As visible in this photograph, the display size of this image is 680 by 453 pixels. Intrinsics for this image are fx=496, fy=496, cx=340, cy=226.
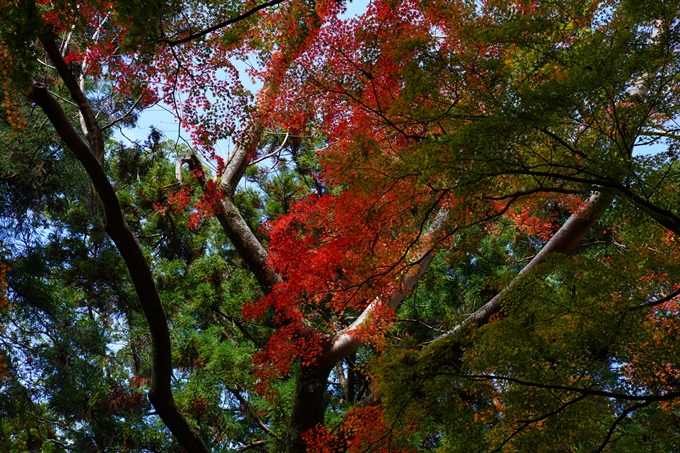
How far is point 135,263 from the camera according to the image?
15.2 feet

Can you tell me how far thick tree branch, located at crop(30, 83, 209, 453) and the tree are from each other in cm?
2

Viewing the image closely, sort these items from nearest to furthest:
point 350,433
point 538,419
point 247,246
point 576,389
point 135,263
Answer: point 576,389, point 538,419, point 135,263, point 350,433, point 247,246

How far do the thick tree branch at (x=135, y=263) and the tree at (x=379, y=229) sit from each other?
22 mm

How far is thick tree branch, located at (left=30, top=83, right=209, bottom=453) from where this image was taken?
4.15 m

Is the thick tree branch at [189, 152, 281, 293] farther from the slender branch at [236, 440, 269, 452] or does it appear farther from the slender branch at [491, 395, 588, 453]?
the slender branch at [491, 395, 588, 453]

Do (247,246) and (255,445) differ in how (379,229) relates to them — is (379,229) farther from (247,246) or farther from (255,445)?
(255,445)

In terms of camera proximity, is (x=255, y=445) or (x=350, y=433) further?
(x=255, y=445)

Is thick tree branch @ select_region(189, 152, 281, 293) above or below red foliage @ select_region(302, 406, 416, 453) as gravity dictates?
above

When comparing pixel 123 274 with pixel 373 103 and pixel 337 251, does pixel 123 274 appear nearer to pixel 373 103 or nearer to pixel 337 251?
pixel 337 251

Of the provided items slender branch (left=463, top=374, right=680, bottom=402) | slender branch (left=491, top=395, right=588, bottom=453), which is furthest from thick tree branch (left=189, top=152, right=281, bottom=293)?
slender branch (left=491, top=395, right=588, bottom=453)

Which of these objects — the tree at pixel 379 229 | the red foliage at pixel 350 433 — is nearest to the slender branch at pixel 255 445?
the tree at pixel 379 229

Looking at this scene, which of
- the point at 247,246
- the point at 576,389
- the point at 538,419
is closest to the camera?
the point at 576,389

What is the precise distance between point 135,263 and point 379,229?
94.9 inches

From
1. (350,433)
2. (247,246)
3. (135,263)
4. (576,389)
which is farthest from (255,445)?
(576,389)
